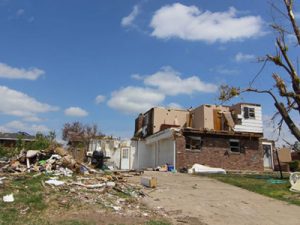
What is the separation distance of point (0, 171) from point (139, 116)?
23.9 meters

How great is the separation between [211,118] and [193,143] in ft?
16.3

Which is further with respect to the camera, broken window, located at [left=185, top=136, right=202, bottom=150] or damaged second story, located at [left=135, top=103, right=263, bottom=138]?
damaged second story, located at [left=135, top=103, right=263, bottom=138]

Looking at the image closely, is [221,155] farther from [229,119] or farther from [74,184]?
[74,184]

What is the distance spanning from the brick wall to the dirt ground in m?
12.0

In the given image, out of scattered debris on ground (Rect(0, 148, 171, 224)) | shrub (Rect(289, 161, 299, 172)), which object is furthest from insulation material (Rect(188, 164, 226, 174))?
shrub (Rect(289, 161, 299, 172))

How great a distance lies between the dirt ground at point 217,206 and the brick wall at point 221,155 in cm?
1201

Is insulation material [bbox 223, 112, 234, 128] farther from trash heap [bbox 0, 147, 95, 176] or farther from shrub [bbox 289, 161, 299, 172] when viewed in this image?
trash heap [bbox 0, 147, 95, 176]

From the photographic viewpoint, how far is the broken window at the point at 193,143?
30062 mm

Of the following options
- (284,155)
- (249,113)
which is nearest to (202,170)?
(249,113)

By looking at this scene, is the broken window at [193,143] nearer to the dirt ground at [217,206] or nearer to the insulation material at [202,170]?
the insulation material at [202,170]

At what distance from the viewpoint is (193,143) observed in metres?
30.3

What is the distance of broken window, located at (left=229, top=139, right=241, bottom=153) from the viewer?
1248 inches

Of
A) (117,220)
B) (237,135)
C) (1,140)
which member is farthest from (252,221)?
(1,140)

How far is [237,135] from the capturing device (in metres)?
31.6
